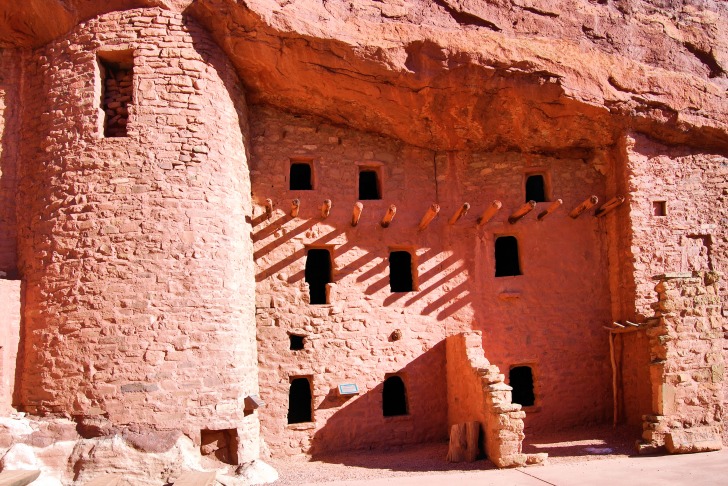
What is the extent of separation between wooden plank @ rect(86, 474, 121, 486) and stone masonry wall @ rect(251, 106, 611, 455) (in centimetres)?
315

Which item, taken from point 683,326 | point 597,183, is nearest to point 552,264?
point 597,183

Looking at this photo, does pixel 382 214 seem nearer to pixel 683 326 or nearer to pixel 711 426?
pixel 683 326

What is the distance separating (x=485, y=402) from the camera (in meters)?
10.8

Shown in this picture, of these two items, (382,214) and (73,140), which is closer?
(73,140)

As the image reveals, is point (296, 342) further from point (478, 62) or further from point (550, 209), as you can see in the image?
point (478, 62)

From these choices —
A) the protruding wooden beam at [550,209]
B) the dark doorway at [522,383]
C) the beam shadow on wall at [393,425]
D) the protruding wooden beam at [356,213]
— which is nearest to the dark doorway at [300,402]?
the beam shadow on wall at [393,425]

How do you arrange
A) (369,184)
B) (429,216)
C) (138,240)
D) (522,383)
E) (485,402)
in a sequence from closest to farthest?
(138,240) → (485,402) → (429,216) → (522,383) → (369,184)

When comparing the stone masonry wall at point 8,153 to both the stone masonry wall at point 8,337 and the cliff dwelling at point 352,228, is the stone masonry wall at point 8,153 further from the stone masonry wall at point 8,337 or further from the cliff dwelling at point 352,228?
the stone masonry wall at point 8,337

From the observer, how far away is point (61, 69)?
11062 millimetres

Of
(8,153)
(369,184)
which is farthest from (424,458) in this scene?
(8,153)

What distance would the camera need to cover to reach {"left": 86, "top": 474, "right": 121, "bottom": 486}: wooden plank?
27.2 ft

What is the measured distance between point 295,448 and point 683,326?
6482 millimetres

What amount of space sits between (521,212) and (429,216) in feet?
5.61

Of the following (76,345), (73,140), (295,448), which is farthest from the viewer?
(295,448)
